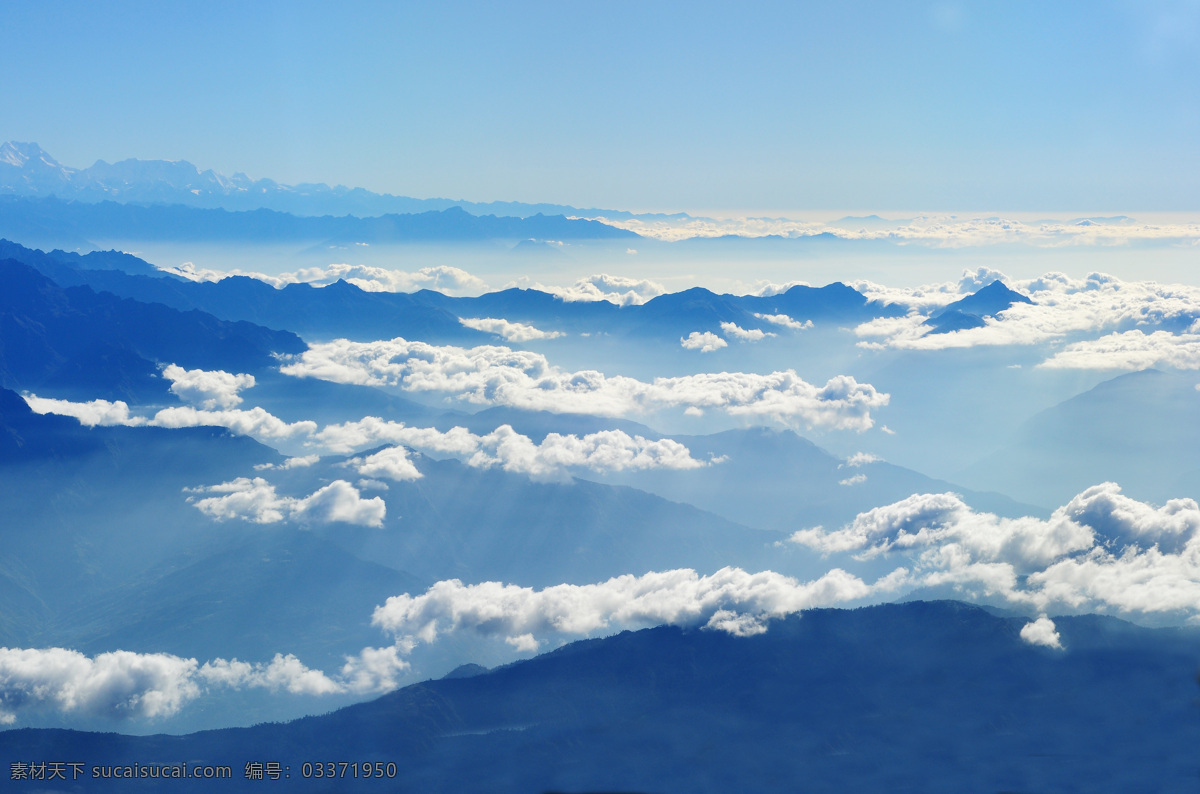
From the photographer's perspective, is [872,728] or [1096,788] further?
[872,728]

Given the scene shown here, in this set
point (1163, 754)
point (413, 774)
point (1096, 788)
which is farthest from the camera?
point (413, 774)

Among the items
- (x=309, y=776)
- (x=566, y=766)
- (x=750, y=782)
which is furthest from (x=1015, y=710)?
(x=309, y=776)

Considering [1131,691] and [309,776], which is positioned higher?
[1131,691]

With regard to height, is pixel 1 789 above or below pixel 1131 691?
below

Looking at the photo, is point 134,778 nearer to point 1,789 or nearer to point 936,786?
point 1,789

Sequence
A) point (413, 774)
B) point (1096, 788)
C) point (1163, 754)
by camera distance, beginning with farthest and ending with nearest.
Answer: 1. point (413, 774)
2. point (1163, 754)
3. point (1096, 788)

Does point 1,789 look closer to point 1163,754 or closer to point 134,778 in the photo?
point 134,778

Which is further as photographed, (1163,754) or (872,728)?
(872,728)

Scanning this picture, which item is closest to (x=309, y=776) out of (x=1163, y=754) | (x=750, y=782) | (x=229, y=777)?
(x=229, y=777)
